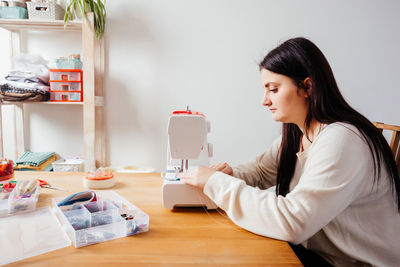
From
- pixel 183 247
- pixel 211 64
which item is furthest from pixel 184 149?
pixel 211 64

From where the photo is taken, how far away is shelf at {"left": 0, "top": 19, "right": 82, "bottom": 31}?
72.4 inches

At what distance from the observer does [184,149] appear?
3.40 feet

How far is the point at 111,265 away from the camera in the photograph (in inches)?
26.1

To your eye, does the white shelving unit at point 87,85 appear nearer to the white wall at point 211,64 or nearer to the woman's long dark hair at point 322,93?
the white wall at point 211,64

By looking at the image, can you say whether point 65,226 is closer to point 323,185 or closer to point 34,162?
point 323,185

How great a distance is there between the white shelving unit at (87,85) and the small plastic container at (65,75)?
9 cm

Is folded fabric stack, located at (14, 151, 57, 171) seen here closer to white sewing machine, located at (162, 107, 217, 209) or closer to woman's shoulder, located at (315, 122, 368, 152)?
white sewing machine, located at (162, 107, 217, 209)

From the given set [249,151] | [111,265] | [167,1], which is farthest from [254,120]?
[111,265]

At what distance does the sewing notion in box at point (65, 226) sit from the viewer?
2.38 feet

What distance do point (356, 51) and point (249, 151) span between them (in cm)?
120

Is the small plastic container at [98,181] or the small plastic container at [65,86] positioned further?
the small plastic container at [65,86]

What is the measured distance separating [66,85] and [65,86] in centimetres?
1

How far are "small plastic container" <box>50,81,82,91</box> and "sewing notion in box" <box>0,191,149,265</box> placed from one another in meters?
1.21

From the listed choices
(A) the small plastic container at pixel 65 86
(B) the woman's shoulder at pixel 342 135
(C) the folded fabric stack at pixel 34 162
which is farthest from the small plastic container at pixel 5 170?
(B) the woman's shoulder at pixel 342 135
